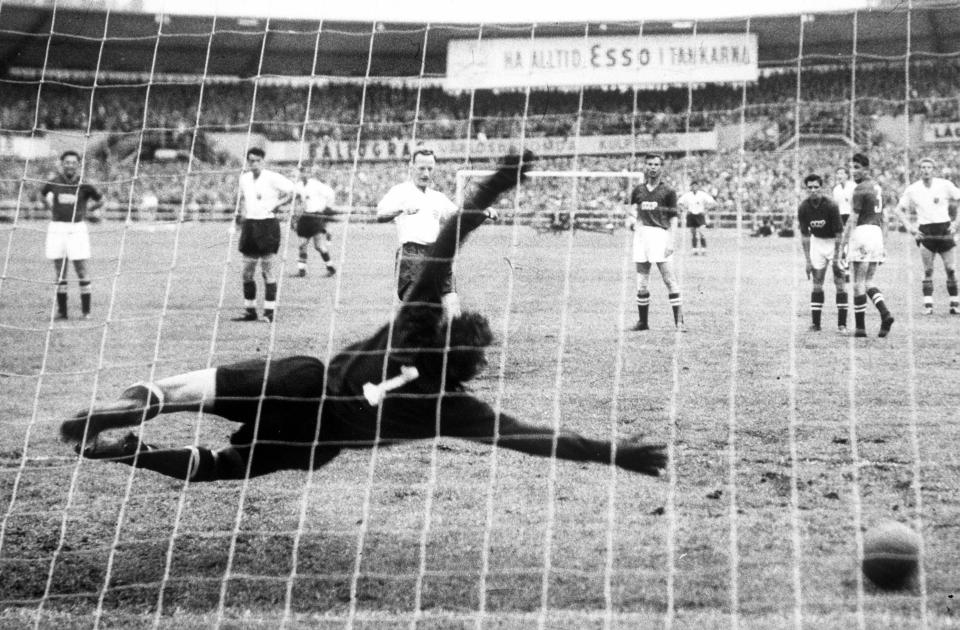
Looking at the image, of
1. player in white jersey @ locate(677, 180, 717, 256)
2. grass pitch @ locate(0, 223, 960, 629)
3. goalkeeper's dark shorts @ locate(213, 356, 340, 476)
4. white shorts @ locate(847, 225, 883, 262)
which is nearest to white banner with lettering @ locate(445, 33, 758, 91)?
player in white jersey @ locate(677, 180, 717, 256)

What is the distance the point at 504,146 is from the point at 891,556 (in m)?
20.5

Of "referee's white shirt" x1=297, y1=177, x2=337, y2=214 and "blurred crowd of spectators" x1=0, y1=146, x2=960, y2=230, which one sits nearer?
"referee's white shirt" x1=297, y1=177, x2=337, y2=214

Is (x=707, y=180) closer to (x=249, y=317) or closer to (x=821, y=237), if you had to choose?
(x=821, y=237)

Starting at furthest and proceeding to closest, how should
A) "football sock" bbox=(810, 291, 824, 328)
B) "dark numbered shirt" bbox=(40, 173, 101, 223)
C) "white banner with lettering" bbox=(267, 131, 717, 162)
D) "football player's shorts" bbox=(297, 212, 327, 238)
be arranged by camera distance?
A: "white banner with lettering" bbox=(267, 131, 717, 162) → "football player's shorts" bbox=(297, 212, 327, 238) → "dark numbered shirt" bbox=(40, 173, 101, 223) → "football sock" bbox=(810, 291, 824, 328)

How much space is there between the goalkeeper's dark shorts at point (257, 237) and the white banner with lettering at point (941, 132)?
16.8m

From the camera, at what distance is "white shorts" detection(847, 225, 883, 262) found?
31.9 ft

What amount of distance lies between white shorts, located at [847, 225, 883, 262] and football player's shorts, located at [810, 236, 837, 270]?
1.13ft

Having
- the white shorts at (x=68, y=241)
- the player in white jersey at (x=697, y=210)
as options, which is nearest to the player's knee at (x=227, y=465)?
the white shorts at (x=68, y=241)

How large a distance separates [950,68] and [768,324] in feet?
55.2

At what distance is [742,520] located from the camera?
4746mm

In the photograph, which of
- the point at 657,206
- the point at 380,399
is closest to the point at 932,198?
the point at 657,206

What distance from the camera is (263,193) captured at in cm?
1121

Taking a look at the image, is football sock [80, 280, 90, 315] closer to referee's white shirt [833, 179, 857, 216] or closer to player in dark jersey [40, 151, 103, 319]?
player in dark jersey [40, 151, 103, 319]

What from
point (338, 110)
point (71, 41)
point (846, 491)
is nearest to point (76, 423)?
point (846, 491)
